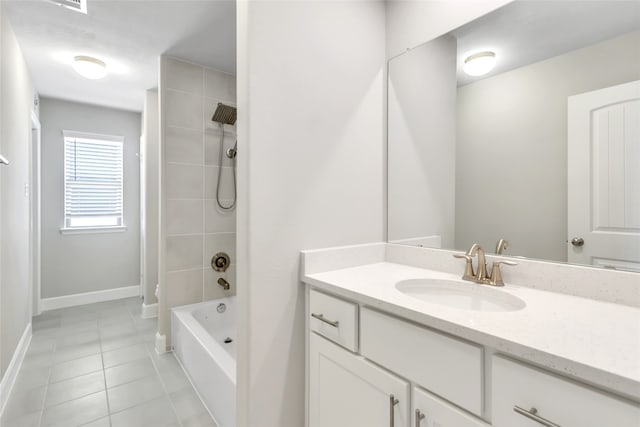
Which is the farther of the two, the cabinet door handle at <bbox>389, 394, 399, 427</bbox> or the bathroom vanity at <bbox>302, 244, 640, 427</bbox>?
the cabinet door handle at <bbox>389, 394, 399, 427</bbox>

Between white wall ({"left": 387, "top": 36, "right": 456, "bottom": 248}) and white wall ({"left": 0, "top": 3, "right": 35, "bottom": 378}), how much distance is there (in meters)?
2.38

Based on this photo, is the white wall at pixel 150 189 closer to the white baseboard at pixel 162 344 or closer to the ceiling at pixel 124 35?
the ceiling at pixel 124 35

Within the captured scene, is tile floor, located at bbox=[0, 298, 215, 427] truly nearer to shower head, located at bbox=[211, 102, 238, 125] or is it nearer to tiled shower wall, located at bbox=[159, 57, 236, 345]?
tiled shower wall, located at bbox=[159, 57, 236, 345]

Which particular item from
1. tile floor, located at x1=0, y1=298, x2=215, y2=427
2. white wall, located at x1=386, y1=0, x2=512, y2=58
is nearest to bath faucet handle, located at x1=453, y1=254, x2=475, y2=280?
white wall, located at x1=386, y1=0, x2=512, y2=58

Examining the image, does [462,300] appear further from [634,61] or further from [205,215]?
[205,215]

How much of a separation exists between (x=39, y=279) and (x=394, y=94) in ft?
13.7

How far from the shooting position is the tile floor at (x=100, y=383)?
1.73 meters

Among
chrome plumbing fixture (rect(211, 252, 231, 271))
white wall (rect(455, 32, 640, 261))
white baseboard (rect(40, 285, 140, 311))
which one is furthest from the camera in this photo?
white baseboard (rect(40, 285, 140, 311))

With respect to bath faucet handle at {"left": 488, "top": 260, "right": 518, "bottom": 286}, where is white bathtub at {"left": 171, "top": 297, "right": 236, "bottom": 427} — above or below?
below

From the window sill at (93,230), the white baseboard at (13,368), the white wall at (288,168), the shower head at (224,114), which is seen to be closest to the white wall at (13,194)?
the white baseboard at (13,368)

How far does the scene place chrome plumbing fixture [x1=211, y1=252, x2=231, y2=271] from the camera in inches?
108

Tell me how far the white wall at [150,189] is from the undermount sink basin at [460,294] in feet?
9.74

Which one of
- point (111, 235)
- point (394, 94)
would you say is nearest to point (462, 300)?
point (394, 94)

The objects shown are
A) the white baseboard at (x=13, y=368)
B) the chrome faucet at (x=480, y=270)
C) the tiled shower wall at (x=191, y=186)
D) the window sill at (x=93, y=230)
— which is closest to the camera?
the chrome faucet at (x=480, y=270)
